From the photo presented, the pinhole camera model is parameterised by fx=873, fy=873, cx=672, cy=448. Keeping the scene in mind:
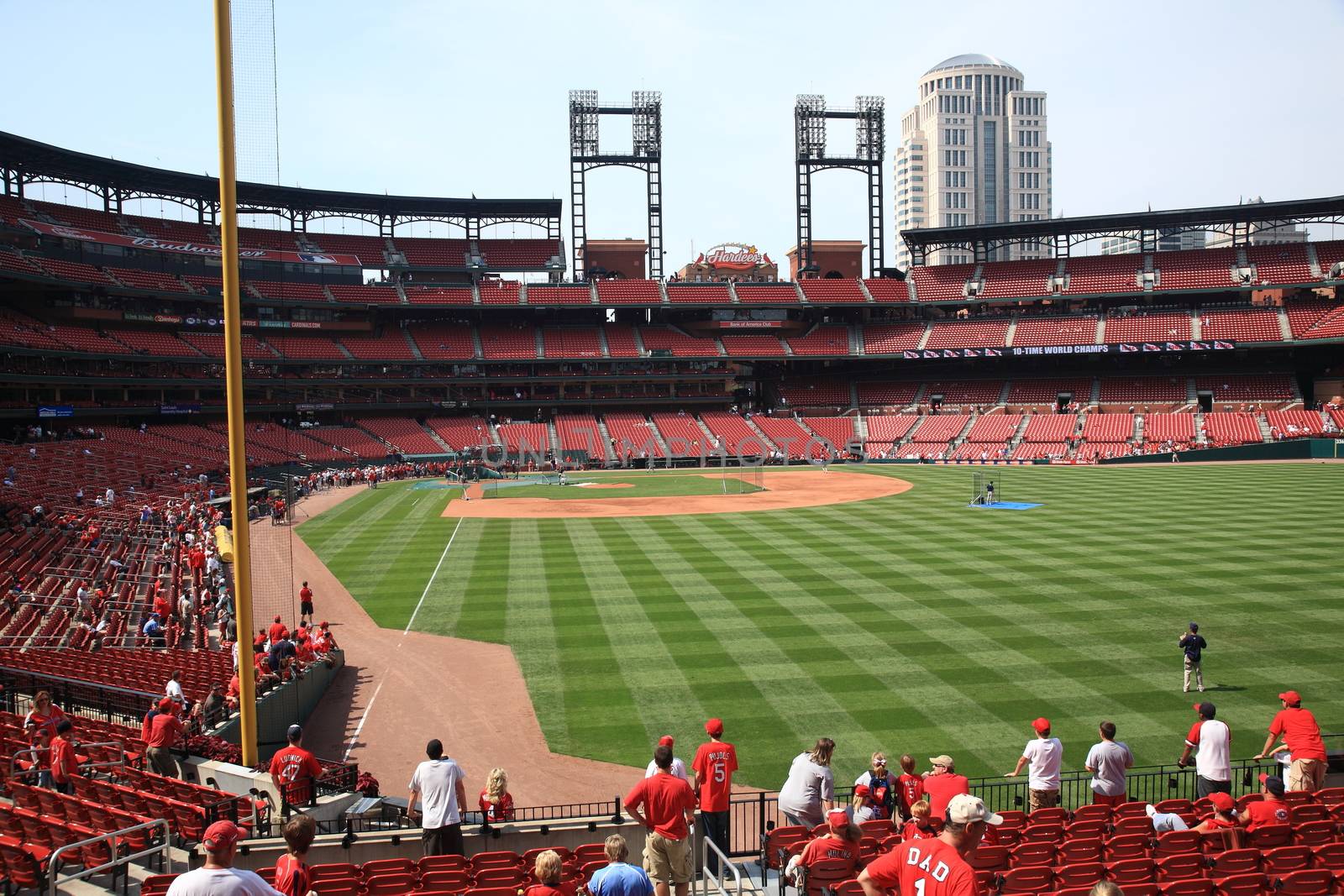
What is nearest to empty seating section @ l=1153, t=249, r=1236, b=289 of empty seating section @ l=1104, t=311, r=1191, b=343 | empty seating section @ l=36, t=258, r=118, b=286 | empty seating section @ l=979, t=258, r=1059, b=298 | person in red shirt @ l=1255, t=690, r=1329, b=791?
empty seating section @ l=1104, t=311, r=1191, b=343

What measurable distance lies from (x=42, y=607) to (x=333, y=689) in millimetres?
9365

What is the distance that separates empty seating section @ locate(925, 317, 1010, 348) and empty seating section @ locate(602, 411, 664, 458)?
29097mm

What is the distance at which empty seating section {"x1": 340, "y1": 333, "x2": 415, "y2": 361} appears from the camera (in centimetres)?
8006

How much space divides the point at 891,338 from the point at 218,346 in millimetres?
Answer: 61899

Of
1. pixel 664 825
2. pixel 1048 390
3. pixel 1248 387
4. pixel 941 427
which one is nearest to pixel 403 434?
pixel 941 427

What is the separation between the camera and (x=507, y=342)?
8612 centimetres

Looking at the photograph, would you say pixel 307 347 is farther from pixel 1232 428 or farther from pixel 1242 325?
pixel 1242 325

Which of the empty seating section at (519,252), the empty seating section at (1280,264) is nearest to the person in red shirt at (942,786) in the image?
the empty seating section at (519,252)

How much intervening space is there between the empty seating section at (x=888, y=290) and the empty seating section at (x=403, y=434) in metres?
47.0

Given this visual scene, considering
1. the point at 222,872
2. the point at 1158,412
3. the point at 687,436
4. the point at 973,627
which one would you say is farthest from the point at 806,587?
the point at 1158,412

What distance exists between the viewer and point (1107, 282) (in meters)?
85.9

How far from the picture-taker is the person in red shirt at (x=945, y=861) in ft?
16.7

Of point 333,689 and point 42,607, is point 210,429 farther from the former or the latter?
point 333,689

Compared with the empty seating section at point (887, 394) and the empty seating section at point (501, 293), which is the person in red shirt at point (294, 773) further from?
the empty seating section at point (887, 394)
